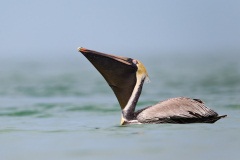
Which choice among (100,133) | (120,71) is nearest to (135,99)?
(120,71)

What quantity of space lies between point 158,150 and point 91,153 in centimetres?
74

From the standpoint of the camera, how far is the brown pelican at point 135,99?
1551 centimetres

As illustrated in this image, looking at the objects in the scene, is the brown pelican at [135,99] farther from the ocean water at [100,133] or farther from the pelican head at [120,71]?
the ocean water at [100,133]

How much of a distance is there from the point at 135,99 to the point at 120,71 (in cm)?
46

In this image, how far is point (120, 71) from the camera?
15750mm

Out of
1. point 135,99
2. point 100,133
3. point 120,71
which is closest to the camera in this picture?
point 100,133

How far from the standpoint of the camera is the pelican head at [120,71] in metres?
15.5

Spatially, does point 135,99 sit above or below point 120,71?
below

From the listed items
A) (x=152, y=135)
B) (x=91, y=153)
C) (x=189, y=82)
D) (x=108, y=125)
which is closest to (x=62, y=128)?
(x=108, y=125)

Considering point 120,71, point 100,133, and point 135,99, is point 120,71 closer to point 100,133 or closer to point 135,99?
point 135,99

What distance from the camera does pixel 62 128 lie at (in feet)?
53.3

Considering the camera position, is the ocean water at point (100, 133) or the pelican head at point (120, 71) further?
the pelican head at point (120, 71)

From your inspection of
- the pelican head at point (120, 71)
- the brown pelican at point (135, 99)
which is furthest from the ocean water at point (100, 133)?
the pelican head at point (120, 71)

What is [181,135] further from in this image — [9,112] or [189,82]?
[189,82]
